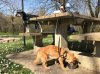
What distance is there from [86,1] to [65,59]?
971 centimetres

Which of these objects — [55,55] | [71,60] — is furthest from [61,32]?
[71,60]

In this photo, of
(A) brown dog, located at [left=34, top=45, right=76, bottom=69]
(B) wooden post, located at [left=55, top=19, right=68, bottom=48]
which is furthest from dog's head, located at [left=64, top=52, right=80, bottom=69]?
(B) wooden post, located at [left=55, top=19, right=68, bottom=48]

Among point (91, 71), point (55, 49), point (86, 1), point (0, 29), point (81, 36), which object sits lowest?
point (0, 29)

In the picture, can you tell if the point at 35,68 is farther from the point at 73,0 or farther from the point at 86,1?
the point at 73,0

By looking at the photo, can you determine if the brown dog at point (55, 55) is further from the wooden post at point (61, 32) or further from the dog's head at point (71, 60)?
the wooden post at point (61, 32)

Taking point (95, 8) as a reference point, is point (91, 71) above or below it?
below

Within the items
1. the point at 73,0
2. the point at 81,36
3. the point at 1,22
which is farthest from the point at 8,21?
the point at 81,36

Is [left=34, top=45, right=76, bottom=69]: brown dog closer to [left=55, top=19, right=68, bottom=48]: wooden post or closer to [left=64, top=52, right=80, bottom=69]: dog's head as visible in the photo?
[left=64, top=52, right=80, bottom=69]: dog's head

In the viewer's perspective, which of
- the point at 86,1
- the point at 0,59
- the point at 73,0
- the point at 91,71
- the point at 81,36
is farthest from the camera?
the point at 73,0

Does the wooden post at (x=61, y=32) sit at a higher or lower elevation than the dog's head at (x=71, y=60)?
higher

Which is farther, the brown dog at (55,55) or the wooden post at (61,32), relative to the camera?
the wooden post at (61,32)

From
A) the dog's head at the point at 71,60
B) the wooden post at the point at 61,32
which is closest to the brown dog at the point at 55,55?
the dog's head at the point at 71,60

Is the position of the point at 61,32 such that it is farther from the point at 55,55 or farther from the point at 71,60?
the point at 71,60

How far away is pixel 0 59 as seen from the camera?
26.7 feet
